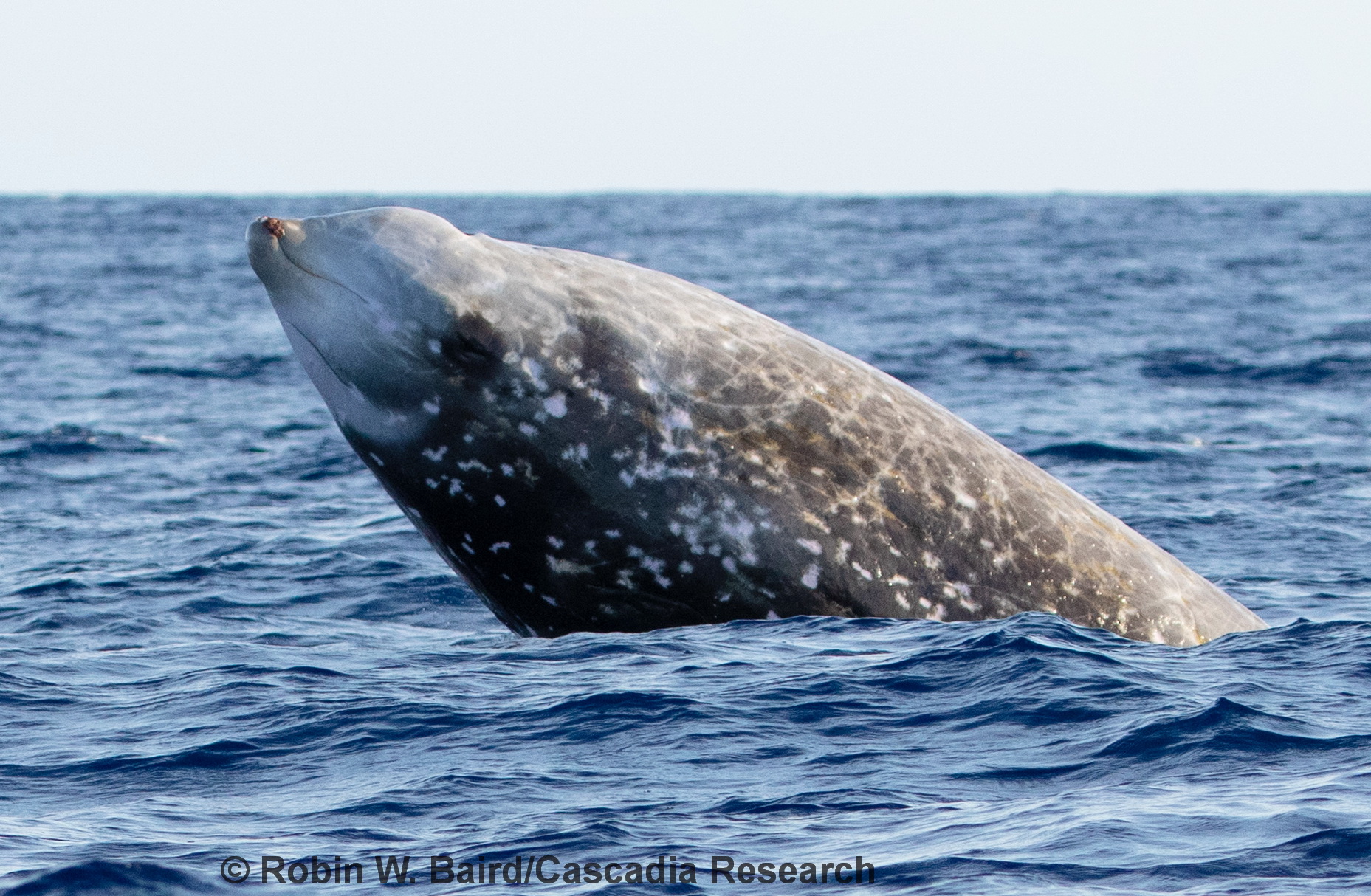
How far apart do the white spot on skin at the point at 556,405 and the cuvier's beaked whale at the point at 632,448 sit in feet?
0.05

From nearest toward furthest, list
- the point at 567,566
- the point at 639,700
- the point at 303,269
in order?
the point at 639,700 < the point at 303,269 < the point at 567,566

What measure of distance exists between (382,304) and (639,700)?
9.31ft

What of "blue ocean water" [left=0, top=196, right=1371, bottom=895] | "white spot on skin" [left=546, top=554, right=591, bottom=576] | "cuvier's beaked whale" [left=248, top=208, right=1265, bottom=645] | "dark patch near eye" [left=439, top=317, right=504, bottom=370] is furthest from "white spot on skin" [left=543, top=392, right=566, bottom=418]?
"blue ocean water" [left=0, top=196, right=1371, bottom=895]

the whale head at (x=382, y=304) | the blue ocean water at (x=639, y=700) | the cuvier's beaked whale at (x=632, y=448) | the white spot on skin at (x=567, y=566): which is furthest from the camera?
the white spot on skin at (x=567, y=566)

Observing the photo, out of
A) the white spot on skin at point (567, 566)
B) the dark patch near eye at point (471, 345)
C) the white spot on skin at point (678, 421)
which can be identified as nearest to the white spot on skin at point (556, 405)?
the dark patch near eye at point (471, 345)

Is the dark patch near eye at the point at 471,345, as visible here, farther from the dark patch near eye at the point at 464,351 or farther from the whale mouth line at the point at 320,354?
the whale mouth line at the point at 320,354

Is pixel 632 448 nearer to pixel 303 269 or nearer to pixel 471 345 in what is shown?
pixel 471 345

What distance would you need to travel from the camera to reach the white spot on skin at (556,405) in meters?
11.1

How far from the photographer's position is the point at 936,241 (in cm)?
8700

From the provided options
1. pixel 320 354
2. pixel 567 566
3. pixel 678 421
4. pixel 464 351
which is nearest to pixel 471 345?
pixel 464 351

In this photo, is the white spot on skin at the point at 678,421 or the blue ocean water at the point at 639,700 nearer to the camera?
the blue ocean water at the point at 639,700

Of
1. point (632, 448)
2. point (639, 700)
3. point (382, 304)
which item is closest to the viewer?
point (639, 700)

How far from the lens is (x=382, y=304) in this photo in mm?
10906

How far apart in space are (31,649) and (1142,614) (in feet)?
26.6
